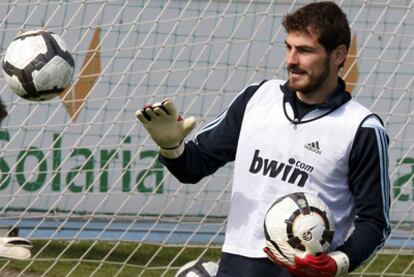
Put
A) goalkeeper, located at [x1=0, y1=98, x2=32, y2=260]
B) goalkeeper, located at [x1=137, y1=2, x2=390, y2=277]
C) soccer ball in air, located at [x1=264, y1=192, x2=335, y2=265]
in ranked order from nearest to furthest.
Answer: soccer ball in air, located at [x1=264, y1=192, x2=335, y2=265], goalkeeper, located at [x1=137, y1=2, x2=390, y2=277], goalkeeper, located at [x1=0, y1=98, x2=32, y2=260]

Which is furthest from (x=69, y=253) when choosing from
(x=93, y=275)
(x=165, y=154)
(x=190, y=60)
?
(x=165, y=154)

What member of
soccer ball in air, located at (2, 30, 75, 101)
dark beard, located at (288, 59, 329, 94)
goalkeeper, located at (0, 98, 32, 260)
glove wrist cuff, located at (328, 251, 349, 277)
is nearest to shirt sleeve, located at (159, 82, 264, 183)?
dark beard, located at (288, 59, 329, 94)

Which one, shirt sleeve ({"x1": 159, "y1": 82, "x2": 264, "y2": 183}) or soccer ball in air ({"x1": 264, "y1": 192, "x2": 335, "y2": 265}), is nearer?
soccer ball in air ({"x1": 264, "y1": 192, "x2": 335, "y2": 265})

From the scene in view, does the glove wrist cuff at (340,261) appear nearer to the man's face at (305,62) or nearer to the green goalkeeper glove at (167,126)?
the man's face at (305,62)

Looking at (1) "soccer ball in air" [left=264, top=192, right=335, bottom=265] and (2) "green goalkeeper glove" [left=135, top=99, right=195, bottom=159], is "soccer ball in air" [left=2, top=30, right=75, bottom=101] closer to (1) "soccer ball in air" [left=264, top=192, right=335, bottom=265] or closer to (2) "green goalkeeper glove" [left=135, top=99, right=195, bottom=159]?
(2) "green goalkeeper glove" [left=135, top=99, right=195, bottom=159]

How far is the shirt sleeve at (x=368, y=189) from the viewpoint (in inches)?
158

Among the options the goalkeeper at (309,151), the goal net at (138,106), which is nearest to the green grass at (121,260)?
the goal net at (138,106)

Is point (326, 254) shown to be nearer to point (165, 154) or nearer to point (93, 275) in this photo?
point (165, 154)

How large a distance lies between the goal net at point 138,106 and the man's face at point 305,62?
11.6 ft

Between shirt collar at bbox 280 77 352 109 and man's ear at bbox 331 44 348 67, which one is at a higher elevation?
man's ear at bbox 331 44 348 67

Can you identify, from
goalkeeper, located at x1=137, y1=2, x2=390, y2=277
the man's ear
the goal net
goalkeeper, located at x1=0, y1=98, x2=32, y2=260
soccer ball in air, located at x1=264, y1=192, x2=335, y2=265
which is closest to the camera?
soccer ball in air, located at x1=264, y1=192, x2=335, y2=265

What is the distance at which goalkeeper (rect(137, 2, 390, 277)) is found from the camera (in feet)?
13.3

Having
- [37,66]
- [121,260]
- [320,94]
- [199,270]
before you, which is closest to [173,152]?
[199,270]

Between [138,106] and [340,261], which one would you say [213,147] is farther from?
[138,106]
